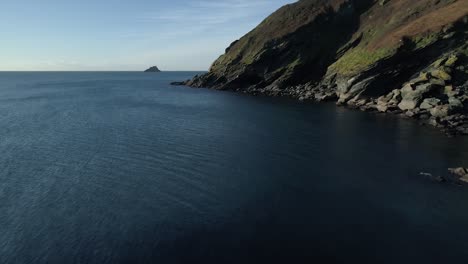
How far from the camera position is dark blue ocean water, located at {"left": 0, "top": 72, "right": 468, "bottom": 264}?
95.6ft

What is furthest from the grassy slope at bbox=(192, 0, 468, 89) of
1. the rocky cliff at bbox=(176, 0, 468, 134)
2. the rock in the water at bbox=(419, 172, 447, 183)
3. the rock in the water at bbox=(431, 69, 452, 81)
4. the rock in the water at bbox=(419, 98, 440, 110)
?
the rock in the water at bbox=(419, 172, 447, 183)

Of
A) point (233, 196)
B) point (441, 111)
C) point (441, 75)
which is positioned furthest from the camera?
point (441, 75)

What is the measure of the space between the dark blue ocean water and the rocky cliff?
1118 centimetres

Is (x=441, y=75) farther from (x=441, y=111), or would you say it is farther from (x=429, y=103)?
(x=441, y=111)

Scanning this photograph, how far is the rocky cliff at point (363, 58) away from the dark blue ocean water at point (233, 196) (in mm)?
11179

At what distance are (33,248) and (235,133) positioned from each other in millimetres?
45620

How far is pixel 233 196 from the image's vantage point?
39250 mm

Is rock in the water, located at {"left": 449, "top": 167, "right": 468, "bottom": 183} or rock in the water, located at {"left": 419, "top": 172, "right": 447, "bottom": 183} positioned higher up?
rock in the water, located at {"left": 449, "top": 167, "right": 468, "bottom": 183}

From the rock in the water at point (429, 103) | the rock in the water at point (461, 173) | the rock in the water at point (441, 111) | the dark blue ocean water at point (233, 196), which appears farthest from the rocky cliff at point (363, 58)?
the rock in the water at point (461, 173)

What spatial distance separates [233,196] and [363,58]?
82135 millimetres

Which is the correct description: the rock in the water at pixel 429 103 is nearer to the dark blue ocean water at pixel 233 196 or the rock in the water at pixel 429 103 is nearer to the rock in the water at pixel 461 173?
the dark blue ocean water at pixel 233 196

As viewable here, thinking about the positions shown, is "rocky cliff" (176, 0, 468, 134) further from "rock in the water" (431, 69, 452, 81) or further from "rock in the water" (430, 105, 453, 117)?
"rock in the water" (431, 69, 452, 81)

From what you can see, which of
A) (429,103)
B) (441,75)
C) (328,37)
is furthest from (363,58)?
(328,37)

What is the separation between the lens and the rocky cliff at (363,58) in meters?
78.2
